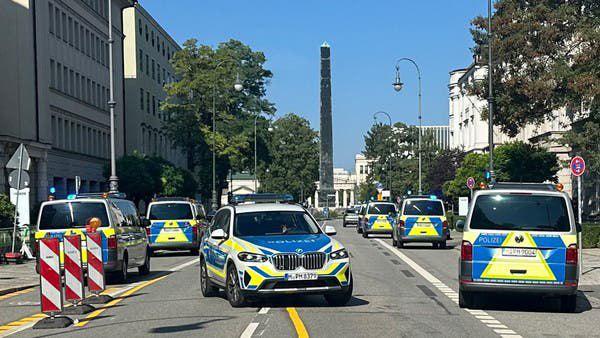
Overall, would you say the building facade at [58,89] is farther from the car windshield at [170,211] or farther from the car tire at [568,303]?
the car tire at [568,303]

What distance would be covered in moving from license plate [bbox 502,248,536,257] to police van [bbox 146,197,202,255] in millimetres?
18621

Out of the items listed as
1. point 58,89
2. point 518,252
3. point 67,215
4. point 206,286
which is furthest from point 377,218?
point 518,252

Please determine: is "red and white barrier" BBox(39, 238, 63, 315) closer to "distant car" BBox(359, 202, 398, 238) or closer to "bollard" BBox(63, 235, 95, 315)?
"bollard" BBox(63, 235, 95, 315)

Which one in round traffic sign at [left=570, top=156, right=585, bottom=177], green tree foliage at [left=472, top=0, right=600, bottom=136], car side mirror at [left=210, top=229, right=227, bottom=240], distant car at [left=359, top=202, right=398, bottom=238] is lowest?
distant car at [left=359, top=202, right=398, bottom=238]

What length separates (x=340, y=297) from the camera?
47.8 feet

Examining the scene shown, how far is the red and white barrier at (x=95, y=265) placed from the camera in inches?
624

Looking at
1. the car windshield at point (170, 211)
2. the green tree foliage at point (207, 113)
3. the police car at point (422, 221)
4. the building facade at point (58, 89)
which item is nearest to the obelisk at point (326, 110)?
the green tree foliage at point (207, 113)

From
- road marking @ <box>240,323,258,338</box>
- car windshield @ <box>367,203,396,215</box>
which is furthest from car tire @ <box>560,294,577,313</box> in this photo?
car windshield @ <box>367,203,396,215</box>

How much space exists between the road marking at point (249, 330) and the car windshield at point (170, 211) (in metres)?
19.4

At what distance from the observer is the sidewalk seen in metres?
19.8

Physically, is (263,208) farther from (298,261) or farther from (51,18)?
(51,18)

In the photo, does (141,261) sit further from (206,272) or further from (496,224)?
(496,224)

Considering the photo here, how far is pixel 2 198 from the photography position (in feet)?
111

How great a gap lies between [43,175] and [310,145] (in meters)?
79.6
